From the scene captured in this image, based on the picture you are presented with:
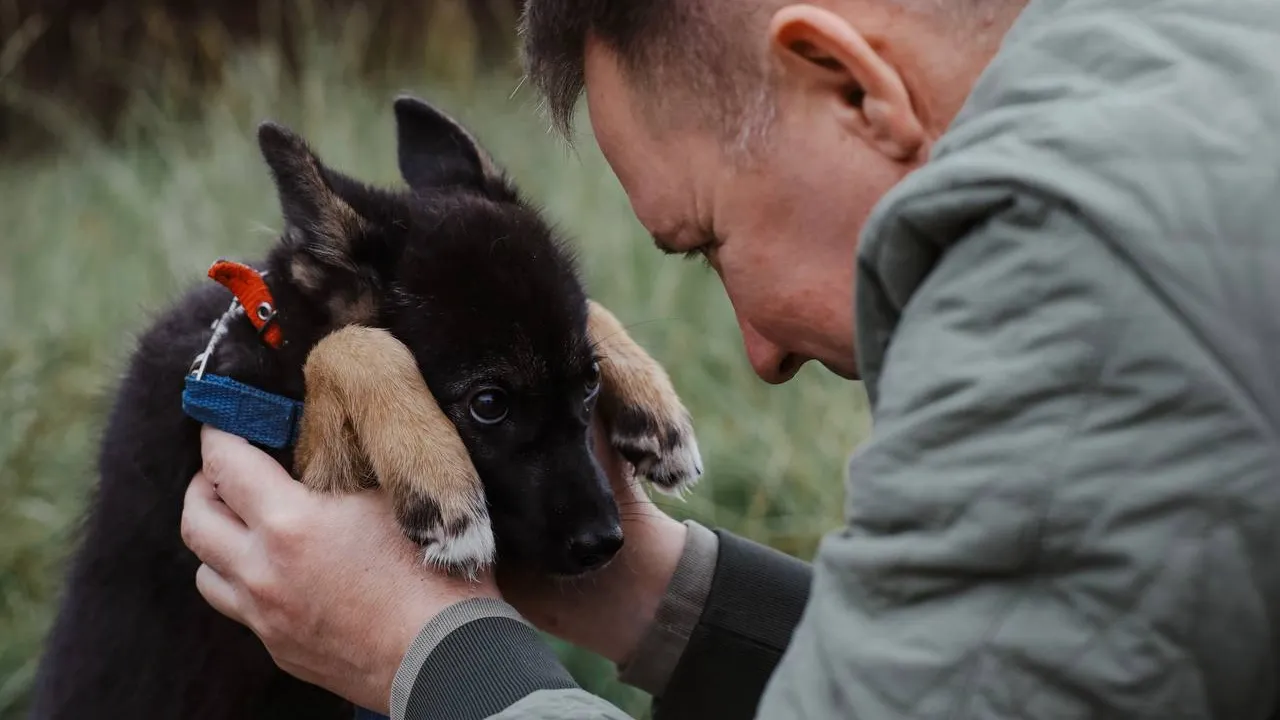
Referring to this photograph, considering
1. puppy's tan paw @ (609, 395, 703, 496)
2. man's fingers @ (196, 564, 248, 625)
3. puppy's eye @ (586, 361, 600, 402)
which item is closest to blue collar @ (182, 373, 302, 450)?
man's fingers @ (196, 564, 248, 625)

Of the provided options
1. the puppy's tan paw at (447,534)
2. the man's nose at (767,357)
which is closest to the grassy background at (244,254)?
the puppy's tan paw at (447,534)

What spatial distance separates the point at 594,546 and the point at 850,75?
101 cm

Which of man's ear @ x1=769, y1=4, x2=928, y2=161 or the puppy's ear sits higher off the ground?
man's ear @ x1=769, y1=4, x2=928, y2=161

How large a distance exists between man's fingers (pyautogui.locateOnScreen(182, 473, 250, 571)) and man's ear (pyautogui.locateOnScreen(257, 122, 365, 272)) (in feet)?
1.46

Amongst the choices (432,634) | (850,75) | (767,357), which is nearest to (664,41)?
(850,75)

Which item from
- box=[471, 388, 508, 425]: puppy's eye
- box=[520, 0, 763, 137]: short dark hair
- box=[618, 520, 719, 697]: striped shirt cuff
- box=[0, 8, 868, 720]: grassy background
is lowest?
box=[0, 8, 868, 720]: grassy background

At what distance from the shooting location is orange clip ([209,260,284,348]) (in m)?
2.41

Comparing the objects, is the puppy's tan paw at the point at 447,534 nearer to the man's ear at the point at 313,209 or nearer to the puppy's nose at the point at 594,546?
the puppy's nose at the point at 594,546

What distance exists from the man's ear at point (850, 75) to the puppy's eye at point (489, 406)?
915 millimetres

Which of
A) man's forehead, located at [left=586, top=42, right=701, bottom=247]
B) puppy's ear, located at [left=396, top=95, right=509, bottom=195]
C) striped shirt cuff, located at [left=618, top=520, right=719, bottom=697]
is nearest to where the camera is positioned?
man's forehead, located at [left=586, top=42, right=701, bottom=247]

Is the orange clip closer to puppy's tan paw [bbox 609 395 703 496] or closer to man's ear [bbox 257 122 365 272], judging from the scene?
man's ear [bbox 257 122 365 272]

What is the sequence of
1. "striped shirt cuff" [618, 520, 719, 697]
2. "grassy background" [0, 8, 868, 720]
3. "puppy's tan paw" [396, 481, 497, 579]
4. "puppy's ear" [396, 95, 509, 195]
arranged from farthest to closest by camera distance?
"grassy background" [0, 8, 868, 720], "puppy's ear" [396, 95, 509, 195], "striped shirt cuff" [618, 520, 719, 697], "puppy's tan paw" [396, 481, 497, 579]

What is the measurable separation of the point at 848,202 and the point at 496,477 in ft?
3.05

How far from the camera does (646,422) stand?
2660mm
